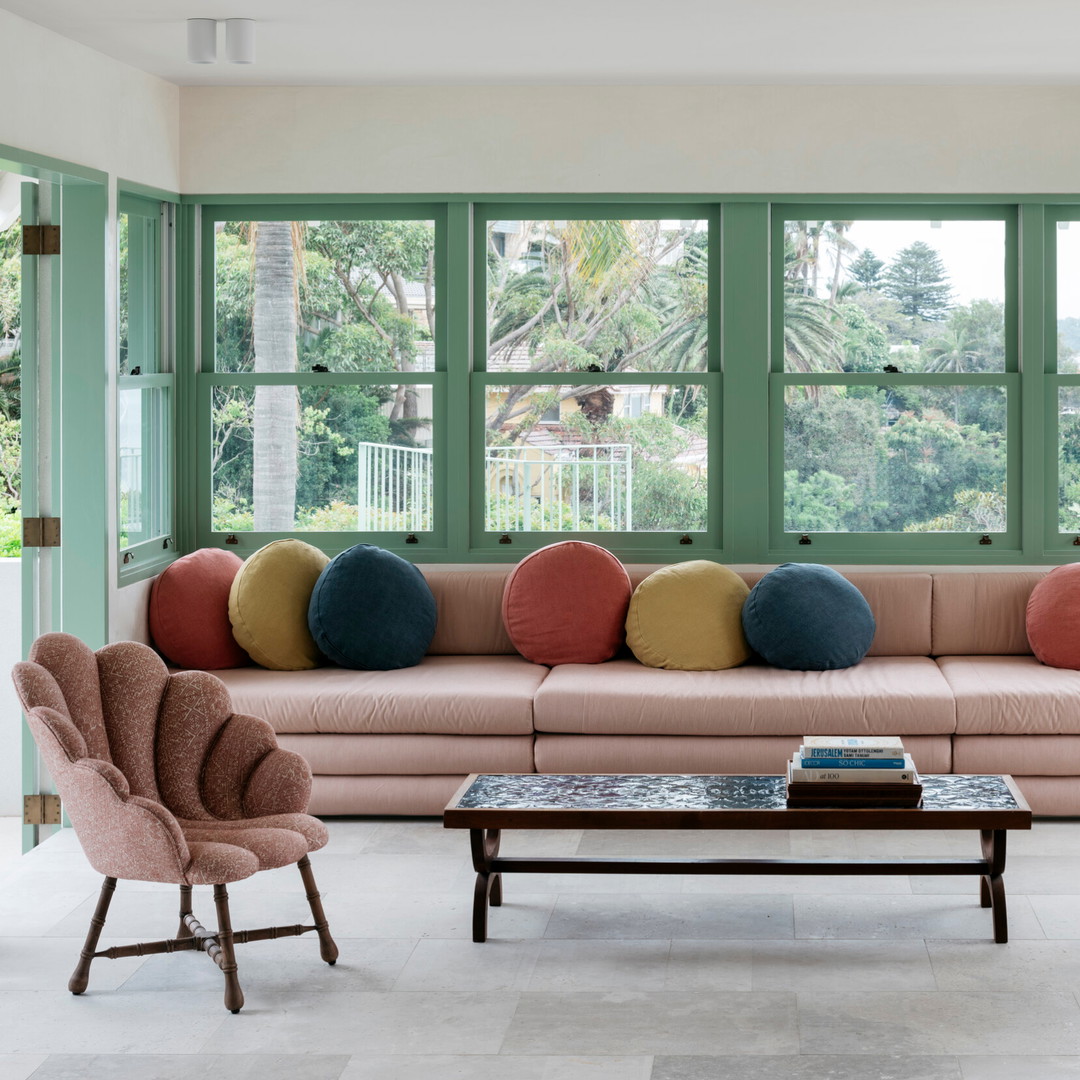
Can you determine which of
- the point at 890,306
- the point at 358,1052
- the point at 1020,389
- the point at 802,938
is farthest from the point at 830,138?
the point at 358,1052

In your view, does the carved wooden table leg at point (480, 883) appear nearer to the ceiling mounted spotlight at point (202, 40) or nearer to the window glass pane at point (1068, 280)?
the ceiling mounted spotlight at point (202, 40)

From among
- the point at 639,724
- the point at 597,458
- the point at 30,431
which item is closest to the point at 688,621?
the point at 639,724

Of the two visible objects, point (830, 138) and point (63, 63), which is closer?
point (63, 63)

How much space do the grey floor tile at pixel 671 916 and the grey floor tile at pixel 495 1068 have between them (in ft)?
2.55

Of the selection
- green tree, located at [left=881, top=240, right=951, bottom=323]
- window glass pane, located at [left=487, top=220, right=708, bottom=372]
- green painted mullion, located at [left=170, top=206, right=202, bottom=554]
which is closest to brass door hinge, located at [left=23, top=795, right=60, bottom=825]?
green painted mullion, located at [left=170, top=206, right=202, bottom=554]

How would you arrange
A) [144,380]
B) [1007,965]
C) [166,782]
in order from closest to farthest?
[1007,965], [166,782], [144,380]

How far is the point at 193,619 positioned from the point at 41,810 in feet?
2.84

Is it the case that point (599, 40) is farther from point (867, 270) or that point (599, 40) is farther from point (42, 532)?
point (42, 532)

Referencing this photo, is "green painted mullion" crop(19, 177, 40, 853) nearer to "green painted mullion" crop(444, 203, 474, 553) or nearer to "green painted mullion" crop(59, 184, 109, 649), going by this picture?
"green painted mullion" crop(59, 184, 109, 649)

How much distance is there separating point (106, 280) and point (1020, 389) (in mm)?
3601

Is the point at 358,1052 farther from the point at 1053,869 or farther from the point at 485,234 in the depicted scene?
the point at 485,234

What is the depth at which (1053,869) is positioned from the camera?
434cm

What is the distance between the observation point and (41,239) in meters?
5.05

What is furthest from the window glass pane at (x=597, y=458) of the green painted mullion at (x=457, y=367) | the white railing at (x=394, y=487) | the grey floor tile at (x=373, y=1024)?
the grey floor tile at (x=373, y=1024)
